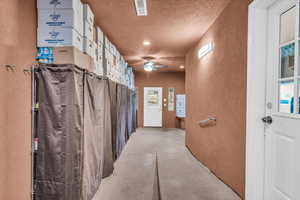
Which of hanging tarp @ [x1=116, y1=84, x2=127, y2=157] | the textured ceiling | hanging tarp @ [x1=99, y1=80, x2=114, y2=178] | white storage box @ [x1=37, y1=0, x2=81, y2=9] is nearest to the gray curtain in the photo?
white storage box @ [x1=37, y1=0, x2=81, y2=9]

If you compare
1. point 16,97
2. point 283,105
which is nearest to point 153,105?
point 283,105

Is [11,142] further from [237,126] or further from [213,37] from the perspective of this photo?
[213,37]

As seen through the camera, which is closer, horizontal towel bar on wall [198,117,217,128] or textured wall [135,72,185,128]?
horizontal towel bar on wall [198,117,217,128]

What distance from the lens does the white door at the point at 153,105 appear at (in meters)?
7.66

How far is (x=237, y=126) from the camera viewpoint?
79.6 inches

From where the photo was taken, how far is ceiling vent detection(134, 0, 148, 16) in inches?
83.2

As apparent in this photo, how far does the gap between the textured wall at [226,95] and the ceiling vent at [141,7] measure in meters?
1.18

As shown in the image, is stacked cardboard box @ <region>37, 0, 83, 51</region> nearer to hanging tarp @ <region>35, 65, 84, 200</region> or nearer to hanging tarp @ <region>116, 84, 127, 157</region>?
hanging tarp @ <region>35, 65, 84, 200</region>

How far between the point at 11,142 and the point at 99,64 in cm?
161

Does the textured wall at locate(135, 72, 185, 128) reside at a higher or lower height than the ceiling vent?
lower

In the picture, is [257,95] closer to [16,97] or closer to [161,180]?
[161,180]

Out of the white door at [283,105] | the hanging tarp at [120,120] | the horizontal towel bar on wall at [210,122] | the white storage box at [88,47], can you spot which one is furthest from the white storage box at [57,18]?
the horizontal towel bar on wall at [210,122]

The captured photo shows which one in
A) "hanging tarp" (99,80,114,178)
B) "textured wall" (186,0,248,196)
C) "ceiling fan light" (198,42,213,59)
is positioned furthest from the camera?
"ceiling fan light" (198,42,213,59)

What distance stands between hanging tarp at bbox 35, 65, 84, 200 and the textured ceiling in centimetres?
121
